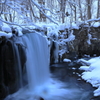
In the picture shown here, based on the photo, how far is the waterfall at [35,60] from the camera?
604cm

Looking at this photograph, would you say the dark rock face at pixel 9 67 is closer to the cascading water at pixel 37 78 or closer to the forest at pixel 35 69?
the forest at pixel 35 69

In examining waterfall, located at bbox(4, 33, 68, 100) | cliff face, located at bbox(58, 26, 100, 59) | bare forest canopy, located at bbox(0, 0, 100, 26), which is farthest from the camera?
cliff face, located at bbox(58, 26, 100, 59)

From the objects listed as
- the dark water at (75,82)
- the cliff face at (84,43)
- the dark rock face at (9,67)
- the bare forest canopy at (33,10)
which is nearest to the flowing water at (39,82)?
the dark water at (75,82)

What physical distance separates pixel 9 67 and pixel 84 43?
7.29m

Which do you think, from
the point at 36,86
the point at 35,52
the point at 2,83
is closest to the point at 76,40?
the point at 35,52

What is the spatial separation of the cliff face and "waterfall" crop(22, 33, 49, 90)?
3051 mm

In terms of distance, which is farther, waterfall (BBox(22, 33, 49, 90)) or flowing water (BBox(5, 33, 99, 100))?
waterfall (BBox(22, 33, 49, 90))

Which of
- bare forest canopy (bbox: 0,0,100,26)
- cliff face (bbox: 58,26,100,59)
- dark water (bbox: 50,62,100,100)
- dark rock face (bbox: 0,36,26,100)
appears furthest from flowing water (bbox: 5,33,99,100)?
cliff face (bbox: 58,26,100,59)

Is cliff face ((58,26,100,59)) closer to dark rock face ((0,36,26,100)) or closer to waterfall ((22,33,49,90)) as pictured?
waterfall ((22,33,49,90))

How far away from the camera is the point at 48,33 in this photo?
29.5 ft

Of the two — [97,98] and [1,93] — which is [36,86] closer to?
[1,93]

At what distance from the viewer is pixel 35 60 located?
21.7 ft

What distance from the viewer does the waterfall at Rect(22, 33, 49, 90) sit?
604 cm

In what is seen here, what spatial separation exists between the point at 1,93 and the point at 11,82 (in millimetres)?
505
